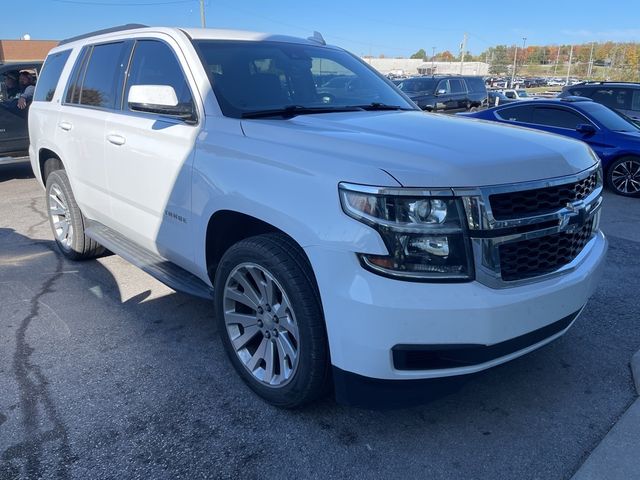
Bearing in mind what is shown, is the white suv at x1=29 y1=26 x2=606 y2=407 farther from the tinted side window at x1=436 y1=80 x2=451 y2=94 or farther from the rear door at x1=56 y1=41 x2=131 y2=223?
the tinted side window at x1=436 y1=80 x2=451 y2=94

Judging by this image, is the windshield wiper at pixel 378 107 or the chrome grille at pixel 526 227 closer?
the chrome grille at pixel 526 227

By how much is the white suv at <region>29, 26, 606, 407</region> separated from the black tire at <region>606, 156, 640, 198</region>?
6447 millimetres

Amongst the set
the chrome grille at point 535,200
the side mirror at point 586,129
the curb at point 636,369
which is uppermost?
the chrome grille at point 535,200

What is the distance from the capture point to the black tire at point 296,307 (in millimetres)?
2432

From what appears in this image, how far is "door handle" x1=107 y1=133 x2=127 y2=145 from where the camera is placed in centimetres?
374

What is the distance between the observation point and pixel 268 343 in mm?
2861

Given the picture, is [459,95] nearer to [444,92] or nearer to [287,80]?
[444,92]

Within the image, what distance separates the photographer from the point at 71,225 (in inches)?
199

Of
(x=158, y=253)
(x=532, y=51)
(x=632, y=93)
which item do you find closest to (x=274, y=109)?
(x=158, y=253)

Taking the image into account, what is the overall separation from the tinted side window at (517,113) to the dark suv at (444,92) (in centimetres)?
709

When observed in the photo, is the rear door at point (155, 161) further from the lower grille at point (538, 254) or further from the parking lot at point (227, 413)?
the lower grille at point (538, 254)

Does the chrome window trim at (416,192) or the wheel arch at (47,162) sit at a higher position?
the chrome window trim at (416,192)

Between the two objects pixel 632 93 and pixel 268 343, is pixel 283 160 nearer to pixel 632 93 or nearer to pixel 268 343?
pixel 268 343

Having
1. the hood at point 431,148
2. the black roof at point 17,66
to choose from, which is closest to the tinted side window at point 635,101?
the hood at point 431,148
